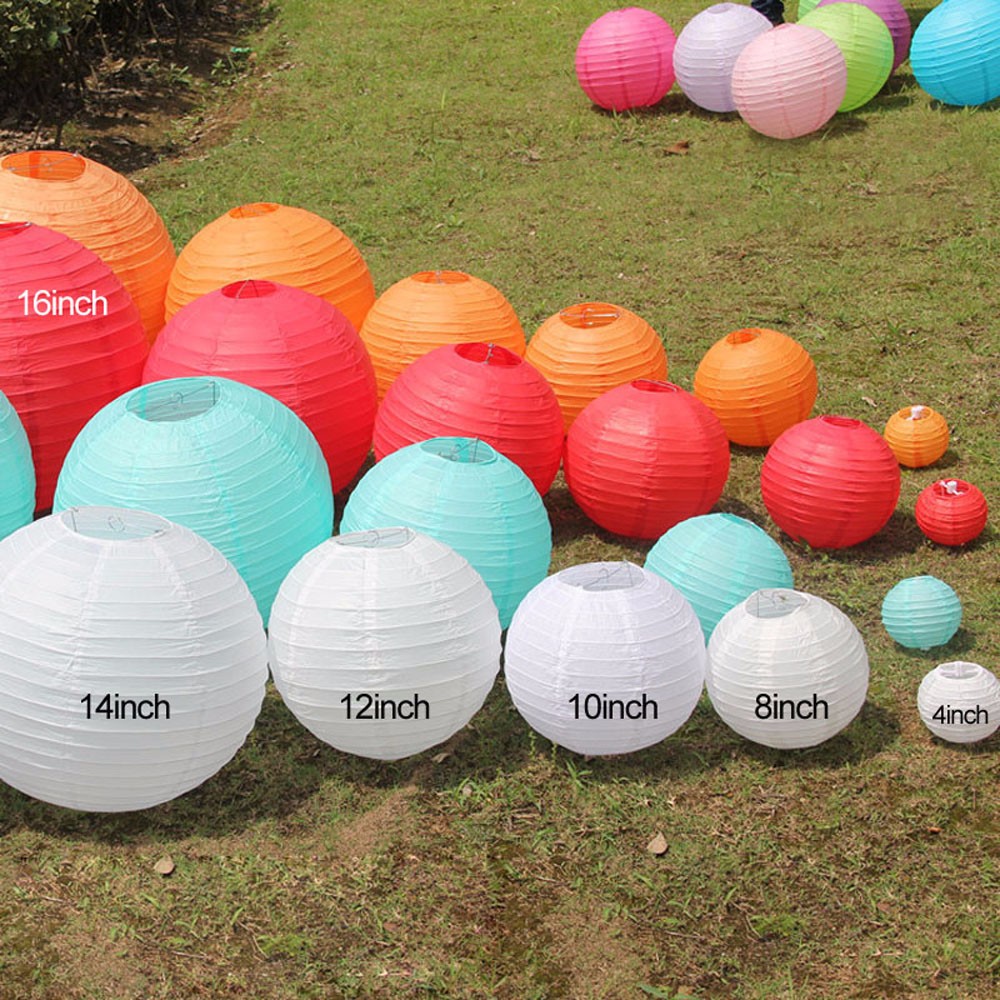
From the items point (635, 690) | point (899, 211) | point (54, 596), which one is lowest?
point (899, 211)

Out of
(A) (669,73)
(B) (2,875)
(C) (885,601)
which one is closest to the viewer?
(B) (2,875)

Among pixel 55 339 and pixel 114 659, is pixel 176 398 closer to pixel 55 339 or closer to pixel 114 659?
pixel 55 339

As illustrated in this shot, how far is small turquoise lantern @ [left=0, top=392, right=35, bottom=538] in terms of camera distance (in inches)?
257

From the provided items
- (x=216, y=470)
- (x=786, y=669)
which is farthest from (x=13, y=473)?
(x=786, y=669)

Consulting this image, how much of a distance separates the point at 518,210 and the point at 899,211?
3.16 m

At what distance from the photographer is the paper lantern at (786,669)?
5711 millimetres

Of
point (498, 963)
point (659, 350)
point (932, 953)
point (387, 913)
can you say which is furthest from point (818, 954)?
point (659, 350)

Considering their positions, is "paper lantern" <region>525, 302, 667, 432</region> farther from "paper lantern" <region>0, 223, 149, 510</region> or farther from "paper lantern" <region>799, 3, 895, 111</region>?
"paper lantern" <region>799, 3, 895, 111</region>

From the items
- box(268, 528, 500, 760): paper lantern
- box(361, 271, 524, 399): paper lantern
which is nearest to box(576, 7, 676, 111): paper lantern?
box(361, 271, 524, 399): paper lantern

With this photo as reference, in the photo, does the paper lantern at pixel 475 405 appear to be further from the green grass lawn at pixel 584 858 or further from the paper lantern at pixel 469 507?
the green grass lawn at pixel 584 858

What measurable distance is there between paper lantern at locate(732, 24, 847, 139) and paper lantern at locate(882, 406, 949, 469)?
488cm

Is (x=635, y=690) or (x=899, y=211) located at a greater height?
(x=635, y=690)

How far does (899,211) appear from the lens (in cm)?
1187

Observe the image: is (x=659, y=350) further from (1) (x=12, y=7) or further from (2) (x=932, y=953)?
(1) (x=12, y=7)
